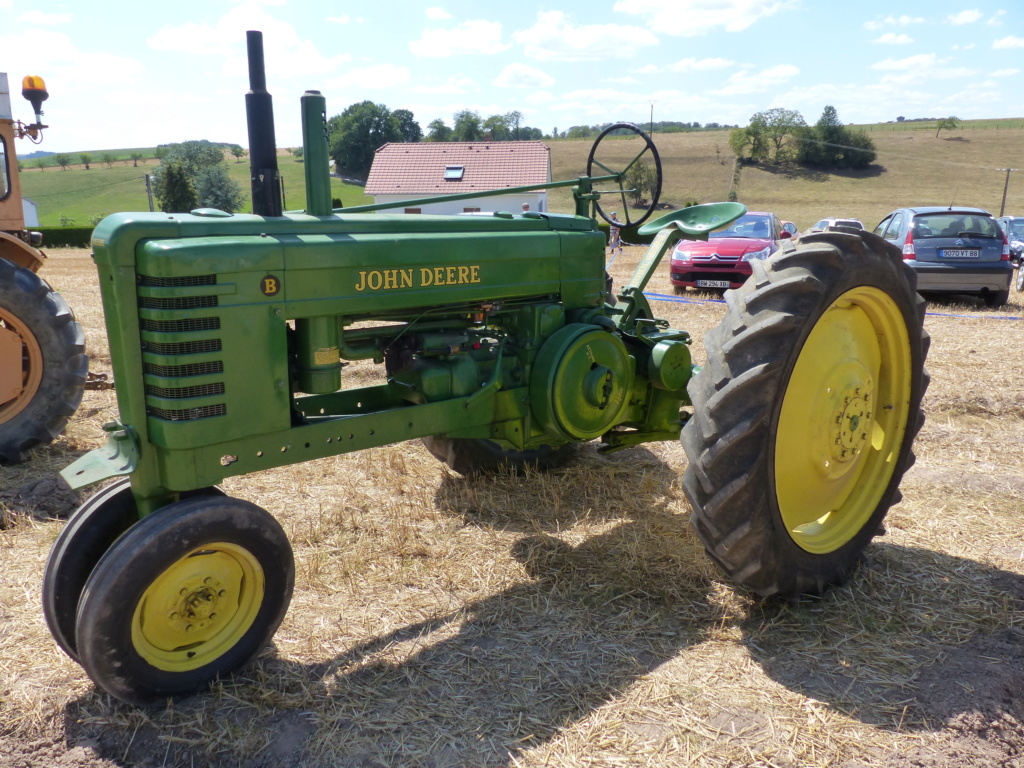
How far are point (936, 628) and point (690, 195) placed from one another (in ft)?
160

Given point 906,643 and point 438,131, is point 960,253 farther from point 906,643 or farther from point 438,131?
point 438,131

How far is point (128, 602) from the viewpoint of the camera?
239 centimetres

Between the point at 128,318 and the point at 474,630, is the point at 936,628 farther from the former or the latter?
the point at 128,318

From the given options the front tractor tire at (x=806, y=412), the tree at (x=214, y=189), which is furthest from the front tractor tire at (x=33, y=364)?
the tree at (x=214, y=189)

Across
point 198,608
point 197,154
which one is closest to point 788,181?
point 197,154

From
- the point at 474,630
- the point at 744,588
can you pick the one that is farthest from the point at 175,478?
the point at 744,588

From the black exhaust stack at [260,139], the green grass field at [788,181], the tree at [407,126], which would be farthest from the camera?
the tree at [407,126]

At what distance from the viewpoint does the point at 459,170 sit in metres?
34.5

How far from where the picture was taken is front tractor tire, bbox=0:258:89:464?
4746 mm

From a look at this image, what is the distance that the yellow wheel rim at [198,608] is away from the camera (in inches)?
98.5

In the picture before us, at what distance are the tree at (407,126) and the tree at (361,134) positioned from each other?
4.31ft

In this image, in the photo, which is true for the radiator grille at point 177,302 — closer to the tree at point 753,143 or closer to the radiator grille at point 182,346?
the radiator grille at point 182,346

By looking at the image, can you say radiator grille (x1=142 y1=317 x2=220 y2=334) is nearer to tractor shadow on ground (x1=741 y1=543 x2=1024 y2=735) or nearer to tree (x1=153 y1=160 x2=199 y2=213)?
tractor shadow on ground (x1=741 y1=543 x2=1024 y2=735)

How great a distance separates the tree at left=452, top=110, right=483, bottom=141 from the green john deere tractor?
72.9 metres
